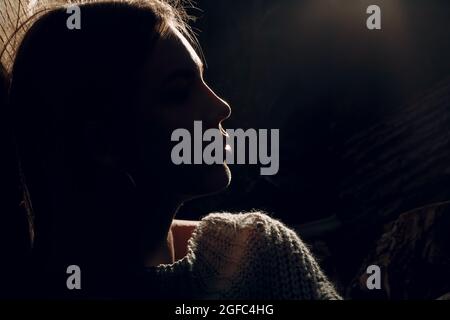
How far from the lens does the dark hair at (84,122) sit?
1830mm

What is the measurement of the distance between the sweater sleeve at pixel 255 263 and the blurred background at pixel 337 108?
1.48 m

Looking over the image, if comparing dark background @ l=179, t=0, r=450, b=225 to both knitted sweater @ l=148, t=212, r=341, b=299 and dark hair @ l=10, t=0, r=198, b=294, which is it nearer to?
knitted sweater @ l=148, t=212, r=341, b=299

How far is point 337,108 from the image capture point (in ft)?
14.5

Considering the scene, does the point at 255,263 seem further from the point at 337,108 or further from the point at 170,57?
the point at 337,108

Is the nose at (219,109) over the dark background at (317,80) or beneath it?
beneath

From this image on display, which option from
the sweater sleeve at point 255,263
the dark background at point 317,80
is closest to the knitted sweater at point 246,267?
the sweater sleeve at point 255,263

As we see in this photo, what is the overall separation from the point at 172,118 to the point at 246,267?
456 mm

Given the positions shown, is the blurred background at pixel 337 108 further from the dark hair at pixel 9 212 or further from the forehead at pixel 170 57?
the forehead at pixel 170 57

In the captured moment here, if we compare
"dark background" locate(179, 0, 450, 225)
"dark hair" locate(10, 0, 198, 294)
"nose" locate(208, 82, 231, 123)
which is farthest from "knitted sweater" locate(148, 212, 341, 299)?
"dark background" locate(179, 0, 450, 225)

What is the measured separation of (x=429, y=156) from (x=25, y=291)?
7.70 feet

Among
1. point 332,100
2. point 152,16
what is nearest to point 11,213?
point 152,16

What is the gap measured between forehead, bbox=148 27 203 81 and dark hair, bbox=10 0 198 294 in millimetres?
23

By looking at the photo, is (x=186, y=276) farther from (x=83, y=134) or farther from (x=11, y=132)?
(x=11, y=132)

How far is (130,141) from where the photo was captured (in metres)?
1.82
